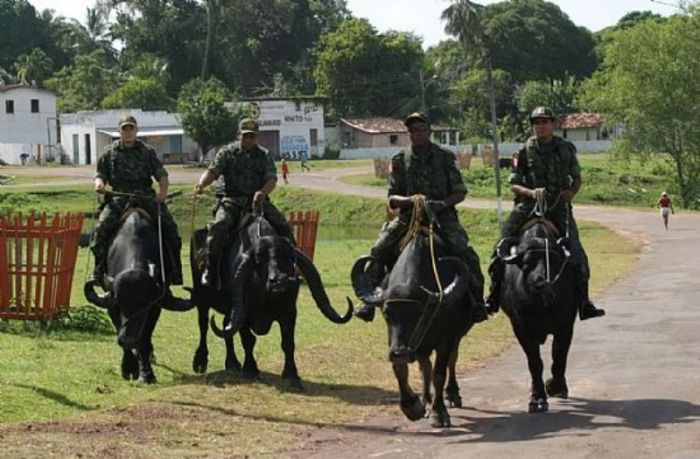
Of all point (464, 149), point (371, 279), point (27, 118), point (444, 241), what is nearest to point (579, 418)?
point (444, 241)

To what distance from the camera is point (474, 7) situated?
55.9m

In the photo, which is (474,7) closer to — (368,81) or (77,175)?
(77,175)

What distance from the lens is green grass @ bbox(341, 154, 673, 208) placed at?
209ft

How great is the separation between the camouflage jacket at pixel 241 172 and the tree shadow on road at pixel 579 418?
12.4 ft

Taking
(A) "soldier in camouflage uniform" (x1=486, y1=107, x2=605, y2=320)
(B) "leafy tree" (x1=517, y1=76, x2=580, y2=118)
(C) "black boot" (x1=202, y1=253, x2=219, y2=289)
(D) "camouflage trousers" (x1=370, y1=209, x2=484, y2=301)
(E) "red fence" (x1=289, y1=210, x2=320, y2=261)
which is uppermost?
(B) "leafy tree" (x1=517, y1=76, x2=580, y2=118)

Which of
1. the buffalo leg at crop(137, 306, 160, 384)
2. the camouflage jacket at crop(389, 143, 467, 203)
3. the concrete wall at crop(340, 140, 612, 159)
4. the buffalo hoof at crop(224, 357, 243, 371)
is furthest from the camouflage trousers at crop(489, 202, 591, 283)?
the concrete wall at crop(340, 140, 612, 159)

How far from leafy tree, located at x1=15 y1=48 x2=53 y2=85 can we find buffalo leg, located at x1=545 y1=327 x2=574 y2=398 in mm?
112218

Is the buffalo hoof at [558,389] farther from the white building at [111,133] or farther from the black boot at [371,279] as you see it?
the white building at [111,133]

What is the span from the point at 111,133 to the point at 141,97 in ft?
52.7

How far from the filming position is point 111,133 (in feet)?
295

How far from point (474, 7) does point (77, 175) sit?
32.1m

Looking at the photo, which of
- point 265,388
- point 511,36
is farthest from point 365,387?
point 511,36

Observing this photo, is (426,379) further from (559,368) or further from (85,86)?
(85,86)

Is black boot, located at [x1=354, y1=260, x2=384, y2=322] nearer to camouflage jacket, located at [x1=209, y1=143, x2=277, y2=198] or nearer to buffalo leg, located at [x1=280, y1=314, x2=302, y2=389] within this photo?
buffalo leg, located at [x1=280, y1=314, x2=302, y2=389]
